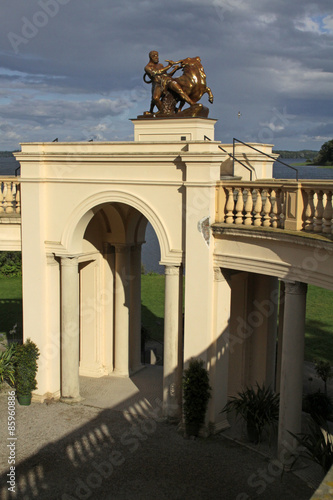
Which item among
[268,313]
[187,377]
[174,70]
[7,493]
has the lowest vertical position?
[7,493]

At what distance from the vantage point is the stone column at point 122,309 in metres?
18.4

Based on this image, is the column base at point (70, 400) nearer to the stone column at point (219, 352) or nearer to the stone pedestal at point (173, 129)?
the stone column at point (219, 352)

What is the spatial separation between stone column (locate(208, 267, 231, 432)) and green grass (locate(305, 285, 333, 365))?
9693mm

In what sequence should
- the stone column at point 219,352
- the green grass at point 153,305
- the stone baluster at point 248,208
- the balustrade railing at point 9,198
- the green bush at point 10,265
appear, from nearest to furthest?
the stone baluster at point 248,208, the stone column at point 219,352, the balustrade railing at point 9,198, the green grass at point 153,305, the green bush at point 10,265

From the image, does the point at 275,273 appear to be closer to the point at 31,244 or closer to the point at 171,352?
the point at 171,352

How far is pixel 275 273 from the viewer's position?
12.2 meters

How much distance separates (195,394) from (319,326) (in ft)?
52.6

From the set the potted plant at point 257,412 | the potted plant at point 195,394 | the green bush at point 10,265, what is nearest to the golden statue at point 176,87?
the potted plant at point 195,394

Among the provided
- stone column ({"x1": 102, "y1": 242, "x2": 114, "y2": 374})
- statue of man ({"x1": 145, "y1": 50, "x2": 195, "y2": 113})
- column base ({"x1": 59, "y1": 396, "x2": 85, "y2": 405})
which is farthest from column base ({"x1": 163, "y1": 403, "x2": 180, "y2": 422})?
statue of man ({"x1": 145, "y1": 50, "x2": 195, "y2": 113})

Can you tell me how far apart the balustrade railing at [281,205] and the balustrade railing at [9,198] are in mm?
6015

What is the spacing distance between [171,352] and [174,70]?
23.8ft

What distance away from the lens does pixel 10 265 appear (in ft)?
132

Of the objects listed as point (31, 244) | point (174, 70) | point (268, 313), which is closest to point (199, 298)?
point (268, 313)

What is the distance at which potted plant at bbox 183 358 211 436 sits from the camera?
13.7 metres
